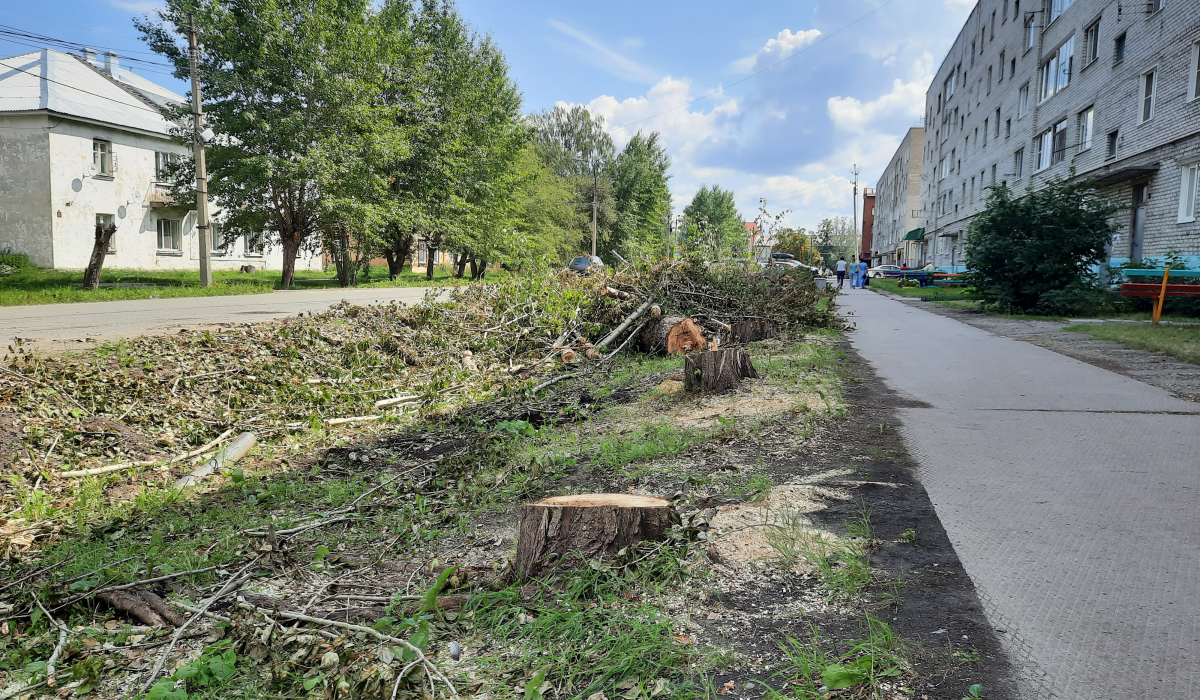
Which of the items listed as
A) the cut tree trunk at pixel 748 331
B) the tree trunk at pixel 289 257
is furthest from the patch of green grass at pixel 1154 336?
the tree trunk at pixel 289 257

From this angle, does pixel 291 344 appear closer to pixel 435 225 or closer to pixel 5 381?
pixel 5 381

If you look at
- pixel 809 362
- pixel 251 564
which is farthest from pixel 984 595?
pixel 809 362

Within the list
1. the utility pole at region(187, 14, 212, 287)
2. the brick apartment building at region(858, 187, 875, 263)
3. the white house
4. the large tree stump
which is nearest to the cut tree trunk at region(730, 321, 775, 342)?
the large tree stump

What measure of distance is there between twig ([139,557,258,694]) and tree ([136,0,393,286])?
21.8 metres

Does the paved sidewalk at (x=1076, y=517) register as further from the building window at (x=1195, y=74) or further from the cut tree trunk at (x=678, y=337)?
the building window at (x=1195, y=74)

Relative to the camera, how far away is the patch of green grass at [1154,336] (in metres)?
9.21

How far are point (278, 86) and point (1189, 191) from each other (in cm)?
2726

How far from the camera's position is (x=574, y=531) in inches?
122

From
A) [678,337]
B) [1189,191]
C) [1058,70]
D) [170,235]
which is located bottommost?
[678,337]

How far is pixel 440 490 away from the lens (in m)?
5.00

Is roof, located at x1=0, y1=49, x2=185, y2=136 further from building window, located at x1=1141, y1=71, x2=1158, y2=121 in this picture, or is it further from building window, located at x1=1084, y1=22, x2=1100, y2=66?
building window, located at x1=1084, y1=22, x2=1100, y2=66

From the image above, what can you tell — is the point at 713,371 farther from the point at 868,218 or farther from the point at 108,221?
the point at 868,218

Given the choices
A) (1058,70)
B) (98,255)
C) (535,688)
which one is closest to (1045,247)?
(1058,70)

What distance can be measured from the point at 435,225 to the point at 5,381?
2429cm
